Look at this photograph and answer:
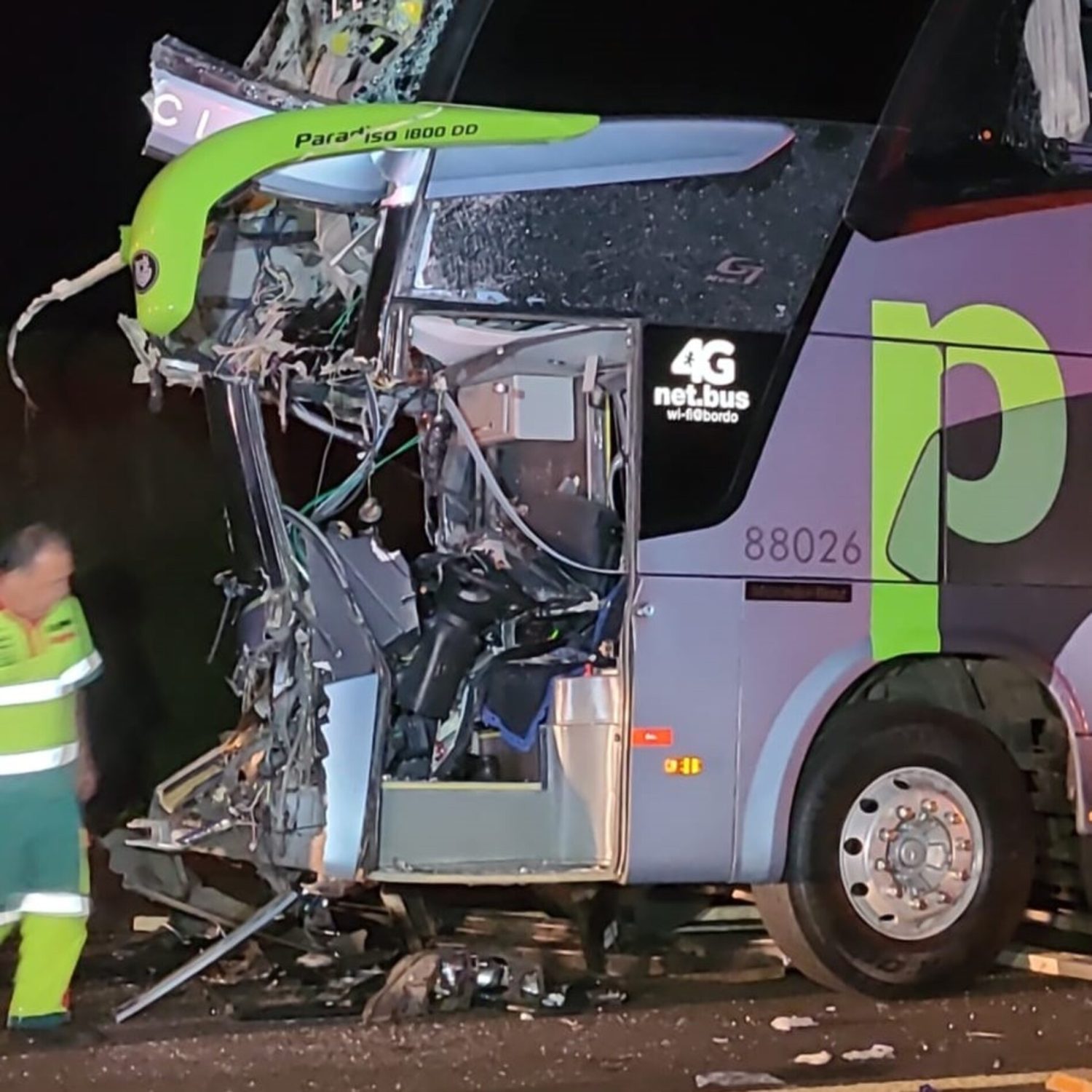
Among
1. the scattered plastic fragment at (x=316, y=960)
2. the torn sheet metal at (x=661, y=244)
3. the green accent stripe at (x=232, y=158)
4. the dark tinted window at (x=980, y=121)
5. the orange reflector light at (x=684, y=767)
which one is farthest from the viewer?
the scattered plastic fragment at (x=316, y=960)

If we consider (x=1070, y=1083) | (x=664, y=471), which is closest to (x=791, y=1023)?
(x=1070, y=1083)

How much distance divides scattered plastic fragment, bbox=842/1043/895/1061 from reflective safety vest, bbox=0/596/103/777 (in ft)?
9.44

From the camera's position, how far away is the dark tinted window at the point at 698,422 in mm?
6250

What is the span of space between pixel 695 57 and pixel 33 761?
3370mm

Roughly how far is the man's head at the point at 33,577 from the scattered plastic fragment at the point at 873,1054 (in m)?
3.16

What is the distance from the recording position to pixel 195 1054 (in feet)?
19.5

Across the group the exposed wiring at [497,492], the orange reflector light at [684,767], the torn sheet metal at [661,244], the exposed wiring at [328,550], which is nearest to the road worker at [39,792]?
the exposed wiring at [328,550]

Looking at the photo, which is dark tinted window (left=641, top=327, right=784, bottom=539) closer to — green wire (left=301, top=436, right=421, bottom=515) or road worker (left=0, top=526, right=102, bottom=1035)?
→ green wire (left=301, top=436, right=421, bottom=515)

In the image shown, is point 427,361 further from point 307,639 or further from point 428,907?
point 428,907

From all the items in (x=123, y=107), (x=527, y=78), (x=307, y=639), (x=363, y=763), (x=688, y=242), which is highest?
(x=123, y=107)

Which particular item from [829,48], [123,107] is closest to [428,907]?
[829,48]

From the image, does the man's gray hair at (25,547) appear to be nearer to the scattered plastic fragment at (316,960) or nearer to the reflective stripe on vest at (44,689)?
the reflective stripe on vest at (44,689)

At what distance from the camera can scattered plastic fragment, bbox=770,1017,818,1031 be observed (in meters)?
6.38

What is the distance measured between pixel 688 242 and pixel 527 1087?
289cm
